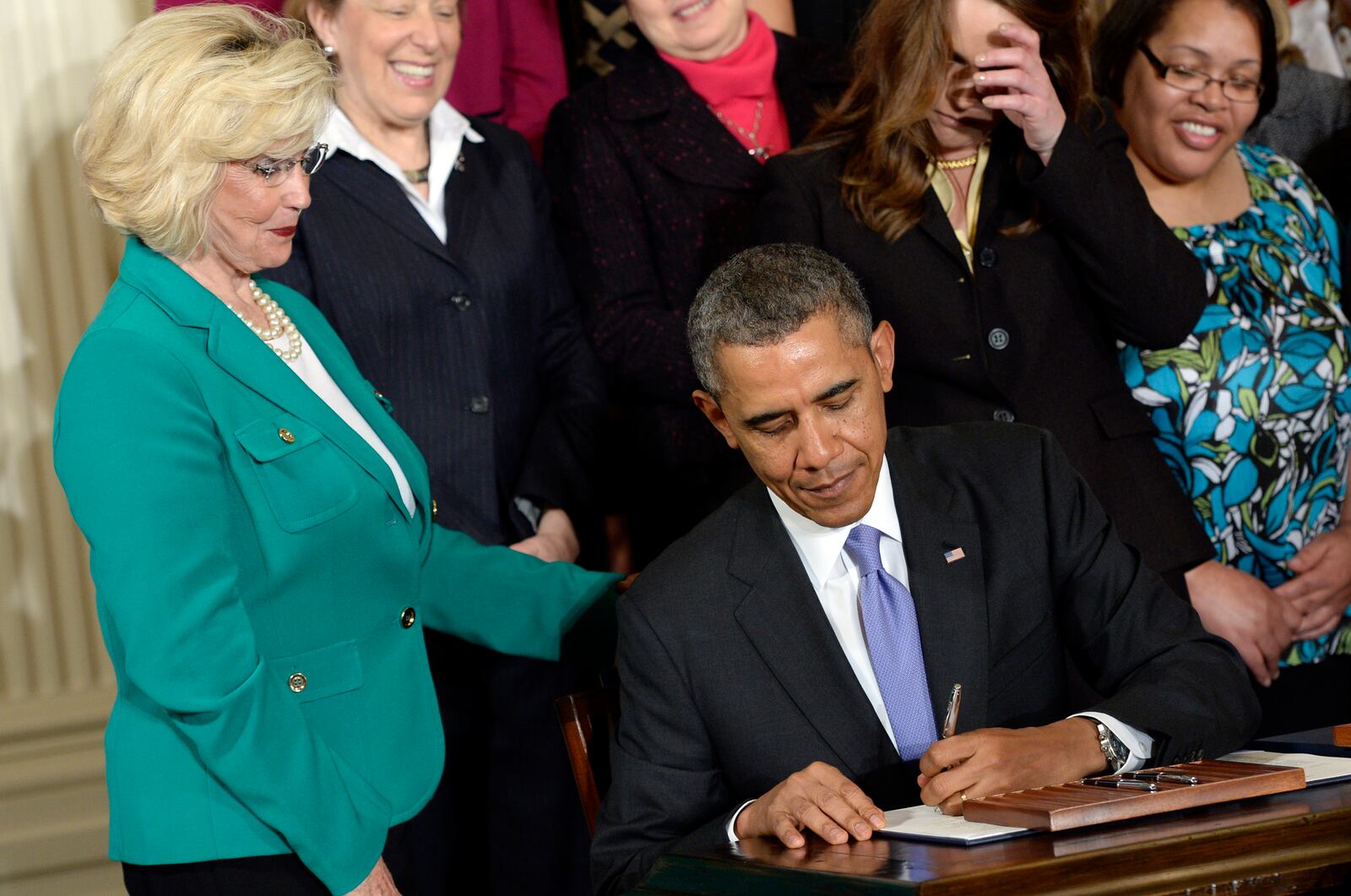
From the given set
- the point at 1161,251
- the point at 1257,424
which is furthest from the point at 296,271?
the point at 1257,424

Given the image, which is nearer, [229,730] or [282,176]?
[229,730]

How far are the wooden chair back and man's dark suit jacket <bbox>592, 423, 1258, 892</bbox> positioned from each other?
0.25 ft

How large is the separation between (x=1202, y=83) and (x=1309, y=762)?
158cm

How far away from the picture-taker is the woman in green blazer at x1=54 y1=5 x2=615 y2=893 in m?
1.80

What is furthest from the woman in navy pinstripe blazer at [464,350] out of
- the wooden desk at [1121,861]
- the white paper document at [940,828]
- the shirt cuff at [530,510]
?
the wooden desk at [1121,861]

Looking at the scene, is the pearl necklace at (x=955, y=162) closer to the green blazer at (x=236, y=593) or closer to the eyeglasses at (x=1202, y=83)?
the eyeglasses at (x=1202, y=83)

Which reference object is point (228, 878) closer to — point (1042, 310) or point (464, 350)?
point (464, 350)

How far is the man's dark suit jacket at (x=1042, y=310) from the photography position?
259 cm

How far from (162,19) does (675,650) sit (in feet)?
3.47

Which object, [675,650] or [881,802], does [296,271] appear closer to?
[675,650]

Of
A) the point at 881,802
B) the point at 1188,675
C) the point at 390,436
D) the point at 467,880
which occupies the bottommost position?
the point at 467,880

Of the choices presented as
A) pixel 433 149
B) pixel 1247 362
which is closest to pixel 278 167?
pixel 433 149

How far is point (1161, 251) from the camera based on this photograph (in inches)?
102

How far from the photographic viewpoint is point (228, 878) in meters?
1.91
